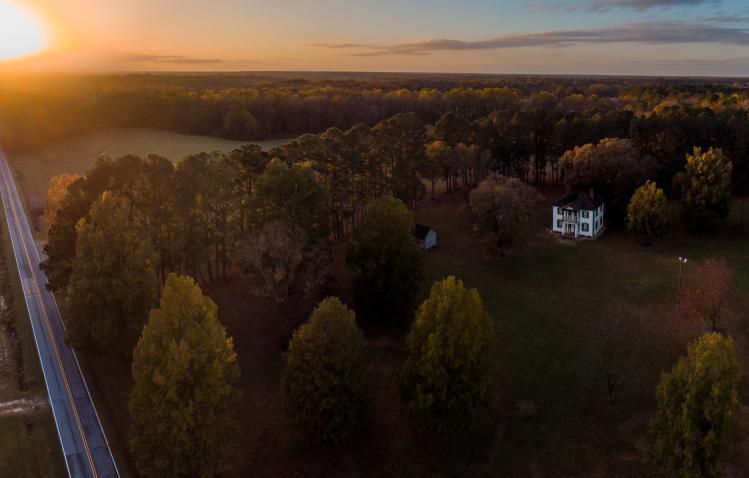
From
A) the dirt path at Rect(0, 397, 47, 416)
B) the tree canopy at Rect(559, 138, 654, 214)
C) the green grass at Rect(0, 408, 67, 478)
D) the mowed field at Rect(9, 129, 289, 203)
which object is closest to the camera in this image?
the green grass at Rect(0, 408, 67, 478)

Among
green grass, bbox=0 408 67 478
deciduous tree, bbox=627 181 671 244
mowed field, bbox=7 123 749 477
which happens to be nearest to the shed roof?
mowed field, bbox=7 123 749 477

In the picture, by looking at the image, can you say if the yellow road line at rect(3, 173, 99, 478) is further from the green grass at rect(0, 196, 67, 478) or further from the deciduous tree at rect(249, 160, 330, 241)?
the deciduous tree at rect(249, 160, 330, 241)

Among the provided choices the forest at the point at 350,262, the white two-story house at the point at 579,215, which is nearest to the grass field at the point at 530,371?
the forest at the point at 350,262

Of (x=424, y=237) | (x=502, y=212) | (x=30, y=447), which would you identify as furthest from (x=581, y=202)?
(x=30, y=447)

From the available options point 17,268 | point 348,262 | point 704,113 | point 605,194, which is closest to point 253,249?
point 348,262

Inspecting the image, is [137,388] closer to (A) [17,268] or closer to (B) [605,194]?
(A) [17,268]

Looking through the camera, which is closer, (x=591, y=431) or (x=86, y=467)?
(x=86, y=467)
